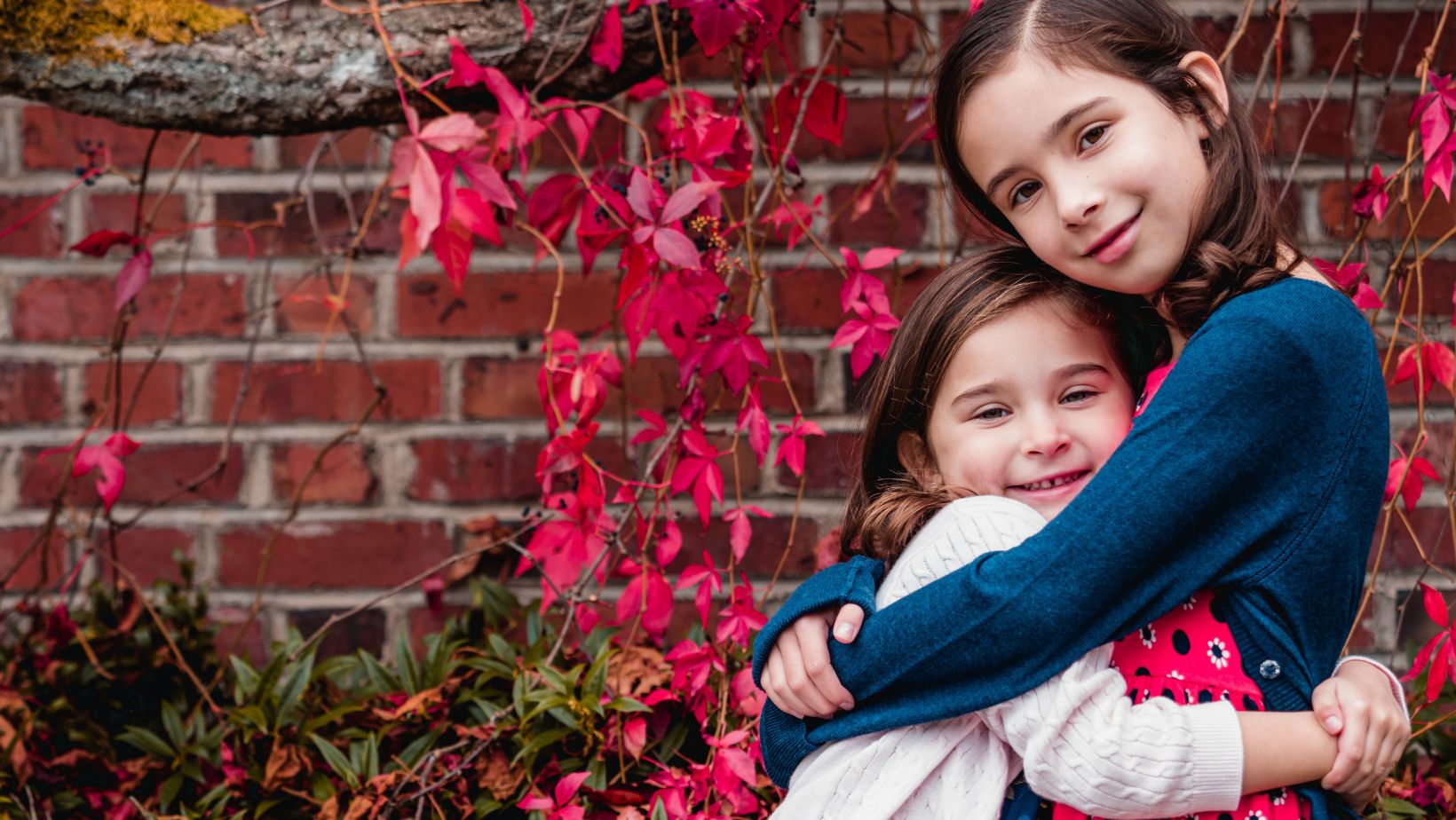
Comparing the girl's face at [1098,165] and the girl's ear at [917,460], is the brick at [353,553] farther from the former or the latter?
the girl's face at [1098,165]

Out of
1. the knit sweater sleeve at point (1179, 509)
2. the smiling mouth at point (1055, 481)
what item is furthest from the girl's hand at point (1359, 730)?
the smiling mouth at point (1055, 481)

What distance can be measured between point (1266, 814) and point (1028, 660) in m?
0.23

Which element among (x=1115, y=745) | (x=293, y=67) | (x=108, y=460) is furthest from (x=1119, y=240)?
(x=108, y=460)

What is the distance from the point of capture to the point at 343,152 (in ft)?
6.36

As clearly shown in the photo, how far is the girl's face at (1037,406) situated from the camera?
1.12 m

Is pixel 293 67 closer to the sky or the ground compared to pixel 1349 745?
closer to the sky

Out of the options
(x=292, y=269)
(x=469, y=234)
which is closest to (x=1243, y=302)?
(x=469, y=234)

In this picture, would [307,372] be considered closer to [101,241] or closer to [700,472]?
[101,241]

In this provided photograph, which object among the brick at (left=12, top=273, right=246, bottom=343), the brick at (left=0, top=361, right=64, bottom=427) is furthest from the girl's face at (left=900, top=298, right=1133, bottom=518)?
the brick at (left=0, top=361, right=64, bottom=427)

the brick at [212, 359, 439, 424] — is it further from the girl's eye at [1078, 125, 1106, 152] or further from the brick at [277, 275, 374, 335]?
the girl's eye at [1078, 125, 1106, 152]

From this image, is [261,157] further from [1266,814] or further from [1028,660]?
[1266,814]

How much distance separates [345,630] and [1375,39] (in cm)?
193

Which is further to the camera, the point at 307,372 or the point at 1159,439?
the point at 307,372

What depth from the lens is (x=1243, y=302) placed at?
100 cm
